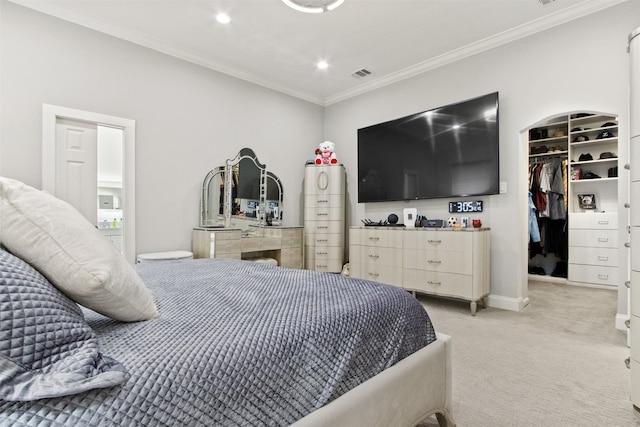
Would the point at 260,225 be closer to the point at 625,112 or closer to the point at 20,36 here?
the point at 20,36

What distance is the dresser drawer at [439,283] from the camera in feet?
10.8

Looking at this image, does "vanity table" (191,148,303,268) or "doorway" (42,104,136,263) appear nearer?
"doorway" (42,104,136,263)

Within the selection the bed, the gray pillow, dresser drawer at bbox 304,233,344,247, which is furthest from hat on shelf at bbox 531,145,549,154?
the gray pillow

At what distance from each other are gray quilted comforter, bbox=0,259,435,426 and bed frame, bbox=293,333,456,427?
30mm

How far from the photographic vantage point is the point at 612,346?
7.99 feet

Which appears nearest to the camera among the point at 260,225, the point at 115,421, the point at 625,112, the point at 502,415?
the point at 115,421

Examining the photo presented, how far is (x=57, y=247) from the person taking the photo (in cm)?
80

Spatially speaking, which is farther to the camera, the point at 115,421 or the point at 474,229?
the point at 474,229

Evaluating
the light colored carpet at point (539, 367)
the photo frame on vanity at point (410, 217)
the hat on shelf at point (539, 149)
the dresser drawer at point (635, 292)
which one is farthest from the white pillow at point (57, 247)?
the hat on shelf at point (539, 149)

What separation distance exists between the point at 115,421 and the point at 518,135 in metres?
3.85

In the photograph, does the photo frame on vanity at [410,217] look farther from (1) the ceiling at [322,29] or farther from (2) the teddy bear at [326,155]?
(1) the ceiling at [322,29]

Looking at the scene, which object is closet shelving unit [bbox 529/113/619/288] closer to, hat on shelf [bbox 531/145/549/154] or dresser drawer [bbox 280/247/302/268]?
hat on shelf [bbox 531/145/549/154]

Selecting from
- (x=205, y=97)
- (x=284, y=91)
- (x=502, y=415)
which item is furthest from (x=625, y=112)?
(x=205, y=97)

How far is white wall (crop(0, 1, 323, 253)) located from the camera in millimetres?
2844
